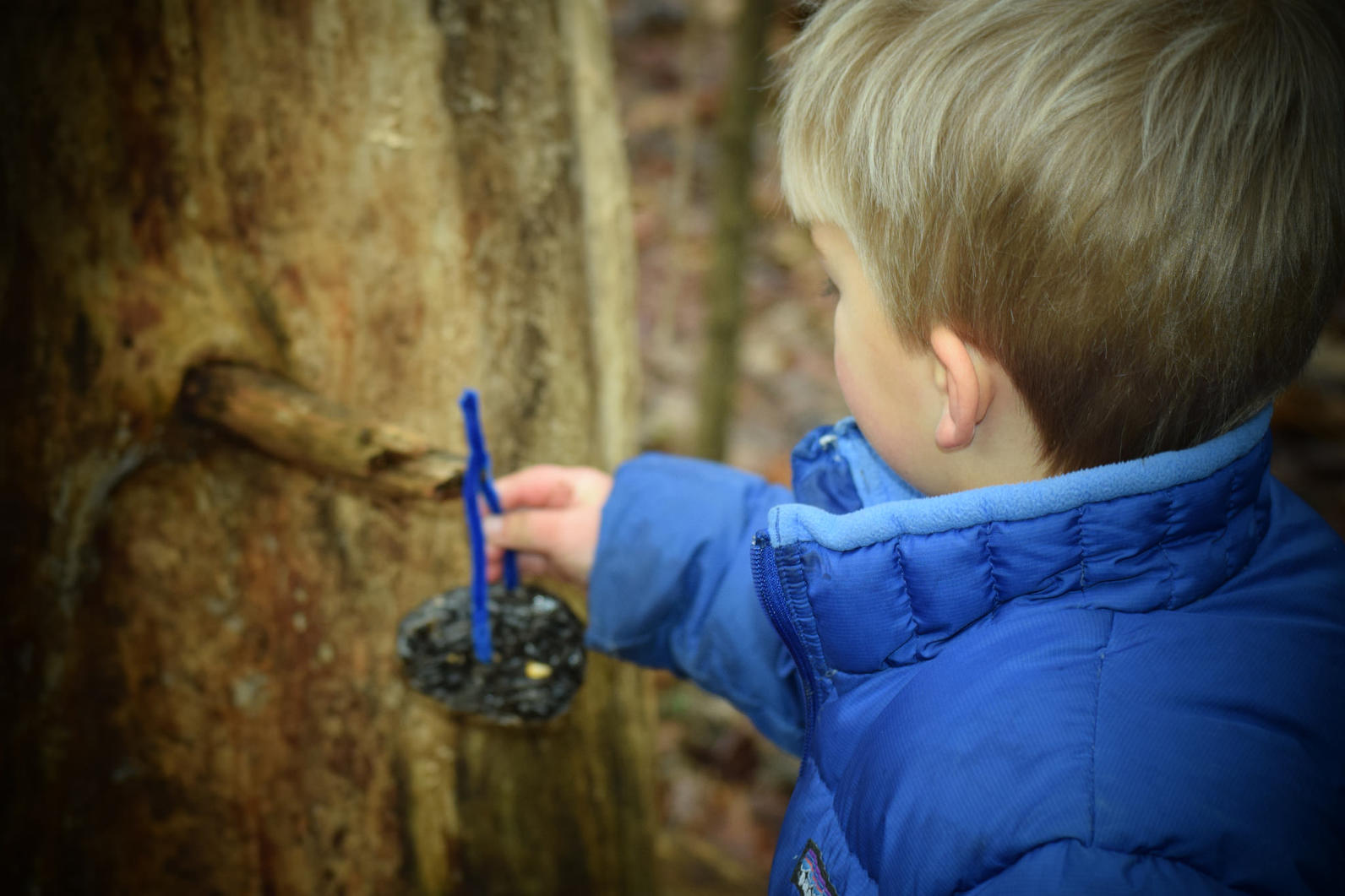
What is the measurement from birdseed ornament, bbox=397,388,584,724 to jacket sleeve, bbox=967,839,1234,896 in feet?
2.69

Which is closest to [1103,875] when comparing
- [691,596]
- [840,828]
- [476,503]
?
[840,828]

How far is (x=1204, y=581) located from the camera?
3.29 ft

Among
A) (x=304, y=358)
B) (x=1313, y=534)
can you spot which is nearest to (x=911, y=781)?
(x=1313, y=534)

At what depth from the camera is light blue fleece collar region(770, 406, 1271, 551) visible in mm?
979

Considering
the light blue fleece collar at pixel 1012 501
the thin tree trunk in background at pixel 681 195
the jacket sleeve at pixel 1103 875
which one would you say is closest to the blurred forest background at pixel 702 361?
the thin tree trunk in background at pixel 681 195

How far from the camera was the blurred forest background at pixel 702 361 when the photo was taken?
329 cm

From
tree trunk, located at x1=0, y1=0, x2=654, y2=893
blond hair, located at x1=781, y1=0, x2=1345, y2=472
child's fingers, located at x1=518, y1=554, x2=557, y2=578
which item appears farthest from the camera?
child's fingers, located at x1=518, y1=554, x2=557, y2=578

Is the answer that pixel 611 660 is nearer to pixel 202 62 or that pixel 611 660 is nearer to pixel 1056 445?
pixel 1056 445

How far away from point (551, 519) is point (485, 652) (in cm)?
24

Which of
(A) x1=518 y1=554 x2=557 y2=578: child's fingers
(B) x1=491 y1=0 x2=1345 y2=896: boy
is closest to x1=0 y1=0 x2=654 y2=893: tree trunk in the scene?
(A) x1=518 y1=554 x2=557 y2=578: child's fingers

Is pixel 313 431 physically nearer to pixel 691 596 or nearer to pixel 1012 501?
pixel 691 596

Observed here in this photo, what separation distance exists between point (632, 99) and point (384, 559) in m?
6.79

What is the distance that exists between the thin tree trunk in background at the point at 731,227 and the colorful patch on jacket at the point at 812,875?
2.94 metres

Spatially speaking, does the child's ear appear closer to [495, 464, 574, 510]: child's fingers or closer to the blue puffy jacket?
the blue puffy jacket
